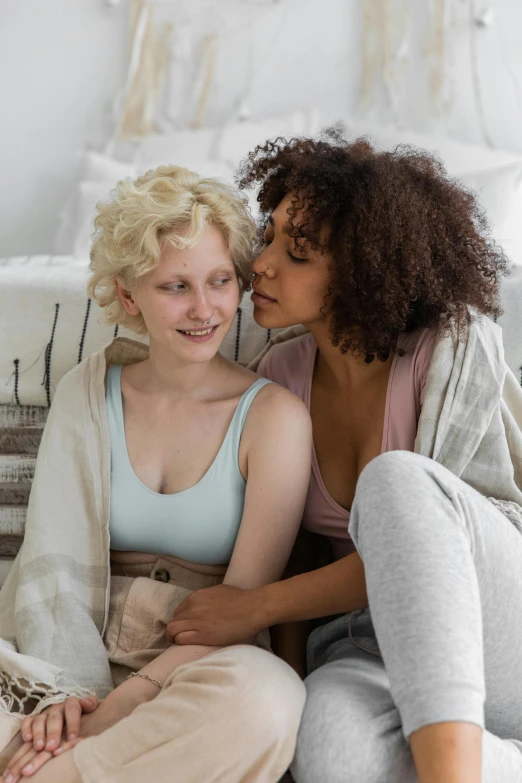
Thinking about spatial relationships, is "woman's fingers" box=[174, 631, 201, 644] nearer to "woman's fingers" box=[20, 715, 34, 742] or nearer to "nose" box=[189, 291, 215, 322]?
"woman's fingers" box=[20, 715, 34, 742]

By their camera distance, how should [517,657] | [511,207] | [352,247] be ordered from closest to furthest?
[517,657], [352,247], [511,207]

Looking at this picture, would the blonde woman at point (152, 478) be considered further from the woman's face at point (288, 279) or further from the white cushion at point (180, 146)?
the white cushion at point (180, 146)

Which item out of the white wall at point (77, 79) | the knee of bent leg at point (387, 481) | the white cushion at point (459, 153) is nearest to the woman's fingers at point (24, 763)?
the knee of bent leg at point (387, 481)

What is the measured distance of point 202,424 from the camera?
55.2 inches

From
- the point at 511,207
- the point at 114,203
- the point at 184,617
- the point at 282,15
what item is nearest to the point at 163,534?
the point at 184,617

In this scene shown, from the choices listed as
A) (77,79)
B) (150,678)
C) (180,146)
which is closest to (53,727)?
(150,678)

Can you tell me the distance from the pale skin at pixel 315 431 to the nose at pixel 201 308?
11 centimetres

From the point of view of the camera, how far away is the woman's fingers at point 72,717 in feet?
3.65

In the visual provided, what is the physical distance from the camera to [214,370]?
1.44 m

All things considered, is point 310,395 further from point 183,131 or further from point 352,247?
point 183,131

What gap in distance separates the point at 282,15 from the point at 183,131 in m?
0.54

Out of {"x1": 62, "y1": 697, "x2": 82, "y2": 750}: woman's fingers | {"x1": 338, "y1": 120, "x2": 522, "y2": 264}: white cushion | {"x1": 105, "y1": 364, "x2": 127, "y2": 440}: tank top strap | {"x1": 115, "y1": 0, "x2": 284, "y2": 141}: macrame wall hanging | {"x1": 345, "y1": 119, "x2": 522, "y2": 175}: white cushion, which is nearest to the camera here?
{"x1": 62, "y1": 697, "x2": 82, "y2": 750}: woman's fingers

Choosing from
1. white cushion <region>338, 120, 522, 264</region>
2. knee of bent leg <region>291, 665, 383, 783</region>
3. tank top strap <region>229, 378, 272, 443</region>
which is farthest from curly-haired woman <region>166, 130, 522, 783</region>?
white cushion <region>338, 120, 522, 264</region>

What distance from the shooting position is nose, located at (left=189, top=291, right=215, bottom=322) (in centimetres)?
130
